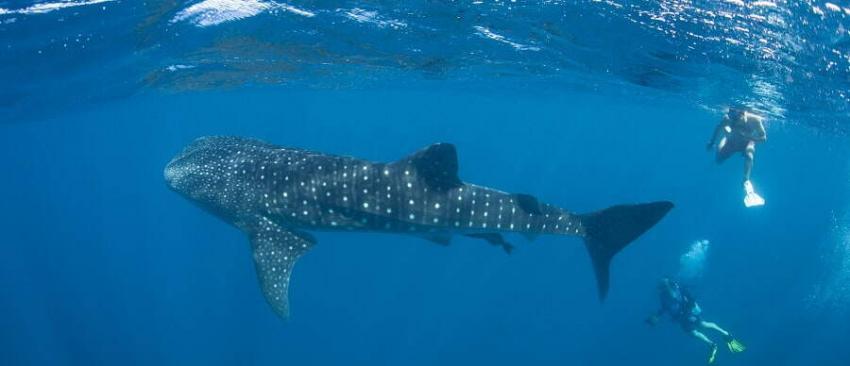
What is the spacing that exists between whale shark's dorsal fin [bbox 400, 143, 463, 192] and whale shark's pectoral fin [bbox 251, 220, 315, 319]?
2073 mm

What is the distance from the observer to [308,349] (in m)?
29.5

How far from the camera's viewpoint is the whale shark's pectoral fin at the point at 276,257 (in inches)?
282

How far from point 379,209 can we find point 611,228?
122 inches

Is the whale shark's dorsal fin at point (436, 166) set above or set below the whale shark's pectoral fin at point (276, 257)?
above

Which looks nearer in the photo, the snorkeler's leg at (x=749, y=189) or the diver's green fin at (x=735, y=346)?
the snorkeler's leg at (x=749, y=189)

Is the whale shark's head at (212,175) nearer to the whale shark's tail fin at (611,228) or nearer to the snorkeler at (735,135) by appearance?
the whale shark's tail fin at (611,228)

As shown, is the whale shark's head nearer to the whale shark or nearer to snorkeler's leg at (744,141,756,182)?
the whale shark

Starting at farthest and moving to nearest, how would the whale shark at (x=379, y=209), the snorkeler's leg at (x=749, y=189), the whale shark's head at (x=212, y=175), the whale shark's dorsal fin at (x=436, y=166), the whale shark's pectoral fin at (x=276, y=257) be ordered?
the snorkeler's leg at (x=749, y=189)
the whale shark's head at (x=212, y=175)
the whale shark's pectoral fin at (x=276, y=257)
the whale shark at (x=379, y=209)
the whale shark's dorsal fin at (x=436, y=166)

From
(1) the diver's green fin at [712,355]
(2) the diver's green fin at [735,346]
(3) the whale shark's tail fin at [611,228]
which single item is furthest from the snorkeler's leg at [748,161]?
(3) the whale shark's tail fin at [611,228]

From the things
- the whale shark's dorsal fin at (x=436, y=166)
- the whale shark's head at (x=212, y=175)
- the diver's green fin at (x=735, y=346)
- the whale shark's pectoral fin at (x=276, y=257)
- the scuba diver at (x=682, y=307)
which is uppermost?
the whale shark's dorsal fin at (x=436, y=166)

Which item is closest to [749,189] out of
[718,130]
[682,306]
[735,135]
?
[718,130]

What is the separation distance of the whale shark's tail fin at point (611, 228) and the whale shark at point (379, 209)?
0.5 inches

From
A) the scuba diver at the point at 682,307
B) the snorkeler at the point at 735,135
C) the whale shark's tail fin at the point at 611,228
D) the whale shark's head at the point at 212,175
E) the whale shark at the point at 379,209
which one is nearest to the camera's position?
the whale shark's tail fin at the point at 611,228

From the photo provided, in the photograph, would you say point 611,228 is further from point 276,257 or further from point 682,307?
point 682,307
